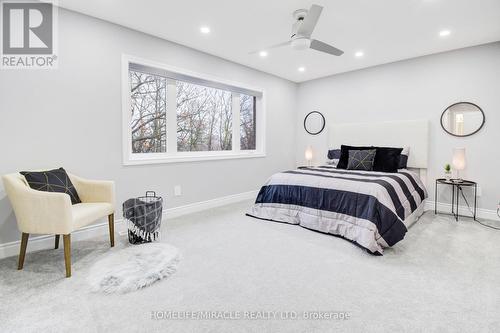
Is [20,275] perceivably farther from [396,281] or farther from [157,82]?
[396,281]

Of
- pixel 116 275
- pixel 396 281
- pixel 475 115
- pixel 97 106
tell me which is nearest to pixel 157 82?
pixel 97 106

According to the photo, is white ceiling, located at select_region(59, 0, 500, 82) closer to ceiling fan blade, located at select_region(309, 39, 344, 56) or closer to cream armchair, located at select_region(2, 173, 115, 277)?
ceiling fan blade, located at select_region(309, 39, 344, 56)

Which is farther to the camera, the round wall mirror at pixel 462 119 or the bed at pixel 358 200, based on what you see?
the round wall mirror at pixel 462 119

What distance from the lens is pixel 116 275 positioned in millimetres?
2121

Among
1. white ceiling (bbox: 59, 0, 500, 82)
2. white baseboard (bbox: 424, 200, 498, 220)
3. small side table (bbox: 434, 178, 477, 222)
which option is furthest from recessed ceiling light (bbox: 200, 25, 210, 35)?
white baseboard (bbox: 424, 200, 498, 220)

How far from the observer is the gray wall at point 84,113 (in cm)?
257

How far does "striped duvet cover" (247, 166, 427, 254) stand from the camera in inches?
105

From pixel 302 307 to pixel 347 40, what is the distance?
340 centimetres

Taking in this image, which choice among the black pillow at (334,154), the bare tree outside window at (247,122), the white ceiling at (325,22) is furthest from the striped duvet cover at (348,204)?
the white ceiling at (325,22)

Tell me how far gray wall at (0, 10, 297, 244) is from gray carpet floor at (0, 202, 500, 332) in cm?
88

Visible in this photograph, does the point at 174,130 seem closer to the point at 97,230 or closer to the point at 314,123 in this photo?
the point at 97,230

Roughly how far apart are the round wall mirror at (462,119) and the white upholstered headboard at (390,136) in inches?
10.6

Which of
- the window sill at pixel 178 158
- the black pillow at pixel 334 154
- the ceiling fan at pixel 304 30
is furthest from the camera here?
the black pillow at pixel 334 154

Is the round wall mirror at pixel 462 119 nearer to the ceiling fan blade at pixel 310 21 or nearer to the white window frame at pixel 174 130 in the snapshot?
the ceiling fan blade at pixel 310 21
